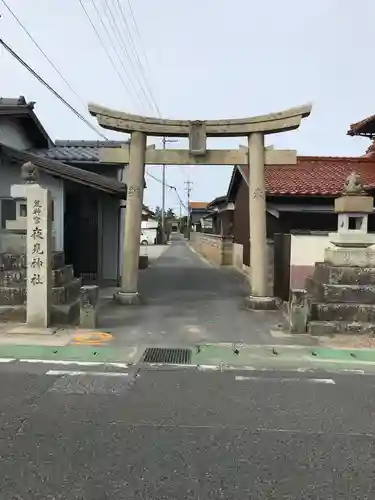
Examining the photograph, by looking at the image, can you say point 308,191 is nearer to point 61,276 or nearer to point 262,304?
point 262,304

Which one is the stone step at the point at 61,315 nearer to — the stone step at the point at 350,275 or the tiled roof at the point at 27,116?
the stone step at the point at 350,275

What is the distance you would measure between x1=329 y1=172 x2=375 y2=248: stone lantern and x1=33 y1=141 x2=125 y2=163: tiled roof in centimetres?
830

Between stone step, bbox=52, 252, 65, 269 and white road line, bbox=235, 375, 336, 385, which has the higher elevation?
stone step, bbox=52, 252, 65, 269

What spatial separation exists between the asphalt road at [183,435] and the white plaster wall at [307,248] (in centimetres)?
629

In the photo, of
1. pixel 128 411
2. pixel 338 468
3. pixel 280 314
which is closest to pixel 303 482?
pixel 338 468

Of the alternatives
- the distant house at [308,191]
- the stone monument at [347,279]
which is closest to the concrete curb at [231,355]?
the stone monument at [347,279]

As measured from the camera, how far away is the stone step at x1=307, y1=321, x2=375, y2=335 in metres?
9.23

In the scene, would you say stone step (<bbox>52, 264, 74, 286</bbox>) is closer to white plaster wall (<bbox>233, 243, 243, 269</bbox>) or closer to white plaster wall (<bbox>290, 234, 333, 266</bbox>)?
white plaster wall (<bbox>290, 234, 333, 266</bbox>)

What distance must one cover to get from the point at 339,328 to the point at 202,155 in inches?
228

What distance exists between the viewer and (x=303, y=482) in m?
3.67

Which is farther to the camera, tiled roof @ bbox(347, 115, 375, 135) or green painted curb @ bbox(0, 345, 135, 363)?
tiled roof @ bbox(347, 115, 375, 135)

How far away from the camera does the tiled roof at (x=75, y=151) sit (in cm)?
1566

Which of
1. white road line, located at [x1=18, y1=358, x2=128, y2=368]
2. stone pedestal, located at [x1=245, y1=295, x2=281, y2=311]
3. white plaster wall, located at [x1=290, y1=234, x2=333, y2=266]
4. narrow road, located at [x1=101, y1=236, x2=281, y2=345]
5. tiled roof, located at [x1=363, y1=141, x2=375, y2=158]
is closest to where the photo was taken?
white road line, located at [x1=18, y1=358, x2=128, y2=368]

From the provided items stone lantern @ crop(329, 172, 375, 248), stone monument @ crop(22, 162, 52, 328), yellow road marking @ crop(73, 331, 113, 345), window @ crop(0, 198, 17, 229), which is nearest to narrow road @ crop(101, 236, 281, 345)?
yellow road marking @ crop(73, 331, 113, 345)
